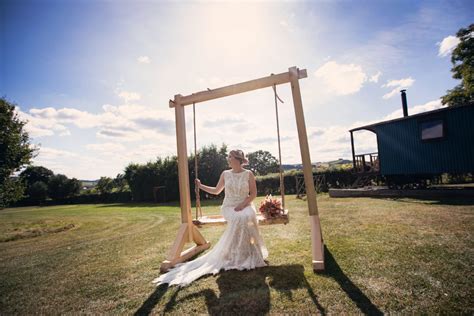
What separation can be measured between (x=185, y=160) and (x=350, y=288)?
386 centimetres

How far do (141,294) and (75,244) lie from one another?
17.0 ft

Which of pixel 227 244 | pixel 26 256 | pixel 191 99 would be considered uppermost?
pixel 191 99

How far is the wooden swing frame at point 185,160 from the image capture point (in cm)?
434

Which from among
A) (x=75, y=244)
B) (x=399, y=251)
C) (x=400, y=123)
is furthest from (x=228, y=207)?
(x=400, y=123)

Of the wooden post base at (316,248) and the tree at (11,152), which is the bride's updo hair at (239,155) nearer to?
the wooden post base at (316,248)

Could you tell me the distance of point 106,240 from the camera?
7.57m

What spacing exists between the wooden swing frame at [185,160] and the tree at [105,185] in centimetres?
3920

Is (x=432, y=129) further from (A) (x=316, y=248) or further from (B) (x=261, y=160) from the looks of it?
(B) (x=261, y=160)

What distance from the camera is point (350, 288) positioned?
314 cm

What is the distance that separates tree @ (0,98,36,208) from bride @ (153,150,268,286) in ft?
56.4

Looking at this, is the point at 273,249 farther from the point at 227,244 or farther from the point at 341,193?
the point at 341,193

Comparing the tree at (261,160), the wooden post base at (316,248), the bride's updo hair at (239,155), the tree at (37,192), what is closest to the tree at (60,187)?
the tree at (37,192)

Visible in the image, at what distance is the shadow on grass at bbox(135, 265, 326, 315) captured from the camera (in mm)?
2897

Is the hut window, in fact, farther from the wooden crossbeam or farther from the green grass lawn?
the wooden crossbeam
